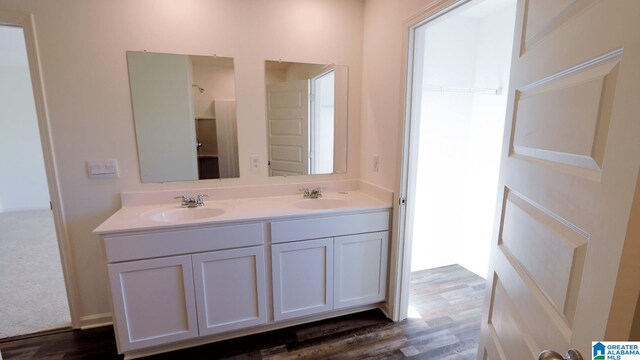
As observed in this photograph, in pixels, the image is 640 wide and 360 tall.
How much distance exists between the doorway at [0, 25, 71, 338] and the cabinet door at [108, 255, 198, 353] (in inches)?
33.0

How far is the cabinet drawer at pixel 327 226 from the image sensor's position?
179 cm

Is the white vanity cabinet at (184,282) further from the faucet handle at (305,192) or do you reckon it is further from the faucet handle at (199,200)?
the faucet handle at (305,192)

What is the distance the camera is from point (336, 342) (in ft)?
6.15

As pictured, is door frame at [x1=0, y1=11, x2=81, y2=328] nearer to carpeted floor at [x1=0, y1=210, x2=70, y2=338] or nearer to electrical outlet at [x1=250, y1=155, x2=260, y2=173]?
carpeted floor at [x1=0, y1=210, x2=70, y2=338]

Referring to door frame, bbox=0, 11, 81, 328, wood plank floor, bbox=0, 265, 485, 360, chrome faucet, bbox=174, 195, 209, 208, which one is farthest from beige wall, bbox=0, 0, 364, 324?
wood plank floor, bbox=0, 265, 485, 360

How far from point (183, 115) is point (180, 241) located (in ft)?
2.99

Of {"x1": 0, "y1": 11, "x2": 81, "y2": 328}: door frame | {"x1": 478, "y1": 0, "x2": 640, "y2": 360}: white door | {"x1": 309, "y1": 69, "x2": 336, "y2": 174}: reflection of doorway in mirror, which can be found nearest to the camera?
{"x1": 478, "y1": 0, "x2": 640, "y2": 360}: white door

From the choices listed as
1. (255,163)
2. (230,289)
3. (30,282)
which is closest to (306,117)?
(255,163)

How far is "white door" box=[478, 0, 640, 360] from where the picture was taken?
471 millimetres

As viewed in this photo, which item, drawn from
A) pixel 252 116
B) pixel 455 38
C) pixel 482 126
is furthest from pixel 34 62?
pixel 482 126

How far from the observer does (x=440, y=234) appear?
281 cm

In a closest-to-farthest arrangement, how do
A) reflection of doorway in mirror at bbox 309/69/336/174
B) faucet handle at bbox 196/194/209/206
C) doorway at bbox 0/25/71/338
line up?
faucet handle at bbox 196/194/209/206, doorway at bbox 0/25/71/338, reflection of doorway in mirror at bbox 309/69/336/174

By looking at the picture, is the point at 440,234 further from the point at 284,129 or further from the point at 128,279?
the point at 128,279

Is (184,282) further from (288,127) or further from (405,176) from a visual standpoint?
(405,176)
